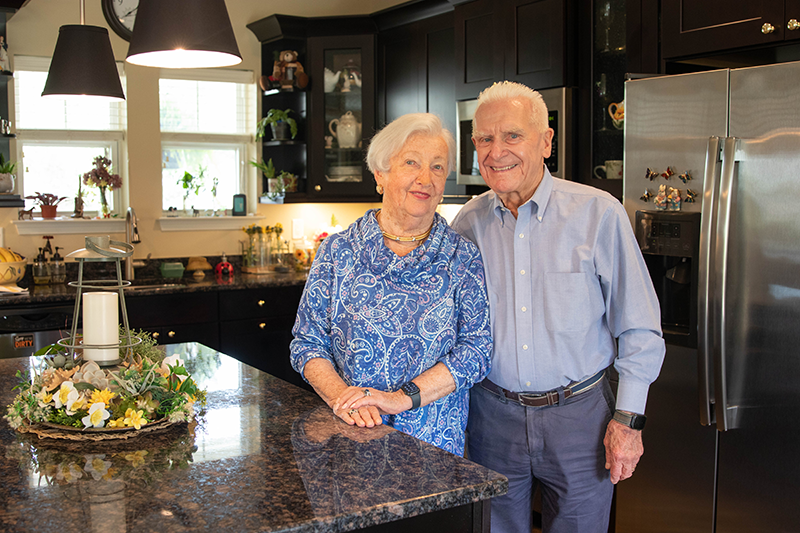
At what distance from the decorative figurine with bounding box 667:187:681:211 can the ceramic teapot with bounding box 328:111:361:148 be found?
2.36 metres

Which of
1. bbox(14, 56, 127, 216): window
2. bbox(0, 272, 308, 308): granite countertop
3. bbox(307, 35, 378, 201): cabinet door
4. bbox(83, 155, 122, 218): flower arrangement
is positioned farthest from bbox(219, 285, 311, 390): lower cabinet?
bbox(14, 56, 127, 216): window

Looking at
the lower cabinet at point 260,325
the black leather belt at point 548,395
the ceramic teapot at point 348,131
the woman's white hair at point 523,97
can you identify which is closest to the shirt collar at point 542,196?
the woman's white hair at point 523,97

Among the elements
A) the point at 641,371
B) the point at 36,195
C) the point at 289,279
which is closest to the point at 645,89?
the point at 641,371

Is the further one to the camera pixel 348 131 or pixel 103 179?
pixel 348 131

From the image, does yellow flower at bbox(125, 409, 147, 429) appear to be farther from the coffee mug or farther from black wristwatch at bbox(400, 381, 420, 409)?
the coffee mug

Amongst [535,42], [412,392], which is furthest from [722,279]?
[535,42]

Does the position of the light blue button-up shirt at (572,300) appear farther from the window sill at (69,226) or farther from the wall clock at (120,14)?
the wall clock at (120,14)

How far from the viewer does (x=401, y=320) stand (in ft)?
5.74

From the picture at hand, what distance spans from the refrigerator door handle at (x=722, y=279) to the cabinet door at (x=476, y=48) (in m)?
1.42

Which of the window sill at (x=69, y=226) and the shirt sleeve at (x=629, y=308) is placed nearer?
the shirt sleeve at (x=629, y=308)

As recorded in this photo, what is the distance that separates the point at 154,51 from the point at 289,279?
9.22ft

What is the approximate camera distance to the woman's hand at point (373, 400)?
159cm

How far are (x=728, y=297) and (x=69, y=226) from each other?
3.54 meters

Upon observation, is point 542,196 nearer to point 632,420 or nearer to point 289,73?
point 632,420
